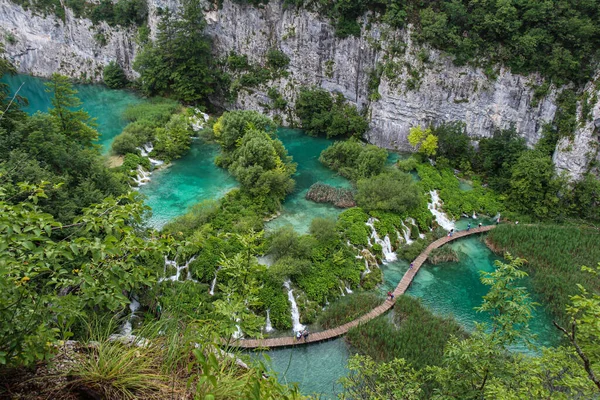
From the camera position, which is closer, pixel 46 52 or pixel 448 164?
pixel 448 164

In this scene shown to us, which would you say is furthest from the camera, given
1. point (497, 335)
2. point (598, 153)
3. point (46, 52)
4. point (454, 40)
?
point (46, 52)

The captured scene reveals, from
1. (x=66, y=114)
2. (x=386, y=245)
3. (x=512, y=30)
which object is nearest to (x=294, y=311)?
(x=386, y=245)

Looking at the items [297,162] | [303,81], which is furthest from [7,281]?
[303,81]

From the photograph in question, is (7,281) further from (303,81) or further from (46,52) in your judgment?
(46,52)

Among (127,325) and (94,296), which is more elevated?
(94,296)

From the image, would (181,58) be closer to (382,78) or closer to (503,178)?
(382,78)

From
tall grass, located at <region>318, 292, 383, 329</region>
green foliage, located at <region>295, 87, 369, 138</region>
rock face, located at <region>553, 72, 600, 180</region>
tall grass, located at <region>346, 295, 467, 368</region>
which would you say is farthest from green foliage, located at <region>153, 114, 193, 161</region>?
rock face, located at <region>553, 72, 600, 180</region>
